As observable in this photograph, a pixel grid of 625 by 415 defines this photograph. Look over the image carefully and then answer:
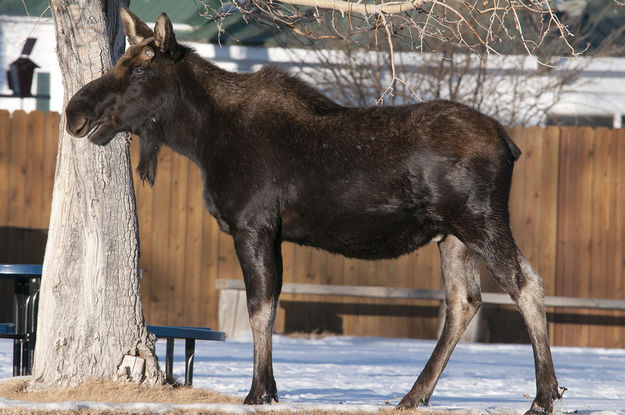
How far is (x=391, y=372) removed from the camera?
8.72m

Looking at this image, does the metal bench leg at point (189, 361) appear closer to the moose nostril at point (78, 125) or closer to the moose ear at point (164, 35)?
the moose nostril at point (78, 125)

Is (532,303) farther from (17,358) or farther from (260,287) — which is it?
(17,358)

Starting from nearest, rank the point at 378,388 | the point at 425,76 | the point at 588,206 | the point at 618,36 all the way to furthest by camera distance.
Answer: the point at 378,388 < the point at 588,206 < the point at 425,76 < the point at 618,36

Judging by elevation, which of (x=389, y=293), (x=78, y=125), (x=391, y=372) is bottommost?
(x=391, y=372)

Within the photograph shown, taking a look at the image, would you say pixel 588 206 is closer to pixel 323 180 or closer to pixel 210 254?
pixel 210 254

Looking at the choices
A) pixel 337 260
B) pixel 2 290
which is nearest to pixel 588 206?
pixel 337 260

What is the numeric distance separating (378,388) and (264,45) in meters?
9.24

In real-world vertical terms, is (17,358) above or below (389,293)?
below

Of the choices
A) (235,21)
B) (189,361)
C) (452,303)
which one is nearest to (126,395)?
(189,361)

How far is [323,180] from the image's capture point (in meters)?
5.26

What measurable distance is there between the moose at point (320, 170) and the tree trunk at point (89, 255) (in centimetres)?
75

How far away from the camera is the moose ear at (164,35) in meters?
5.30

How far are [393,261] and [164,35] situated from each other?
5997 mm

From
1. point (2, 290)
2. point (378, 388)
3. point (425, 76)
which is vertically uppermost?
point (425, 76)
